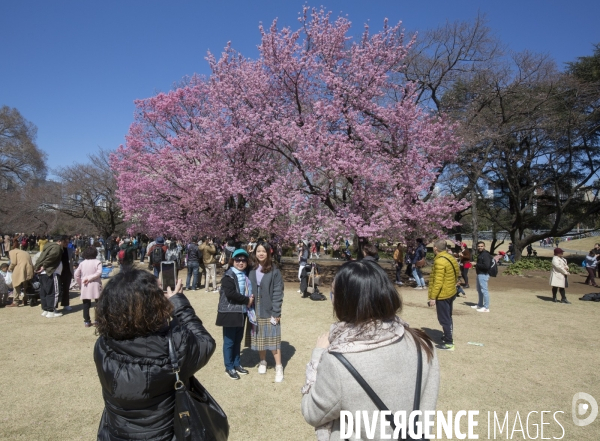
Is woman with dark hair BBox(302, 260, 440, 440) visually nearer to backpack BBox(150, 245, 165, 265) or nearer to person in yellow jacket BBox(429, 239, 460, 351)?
person in yellow jacket BBox(429, 239, 460, 351)

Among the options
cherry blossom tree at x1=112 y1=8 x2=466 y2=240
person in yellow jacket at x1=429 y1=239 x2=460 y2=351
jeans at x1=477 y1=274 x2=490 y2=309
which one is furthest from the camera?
cherry blossom tree at x1=112 y1=8 x2=466 y2=240

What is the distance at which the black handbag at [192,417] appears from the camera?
1743 mm

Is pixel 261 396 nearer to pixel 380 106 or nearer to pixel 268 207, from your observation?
pixel 268 207

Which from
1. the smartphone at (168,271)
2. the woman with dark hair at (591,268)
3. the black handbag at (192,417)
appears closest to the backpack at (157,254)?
the smartphone at (168,271)

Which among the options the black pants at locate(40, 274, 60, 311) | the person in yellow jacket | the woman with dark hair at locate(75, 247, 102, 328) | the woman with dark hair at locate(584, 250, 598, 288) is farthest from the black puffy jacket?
the woman with dark hair at locate(584, 250, 598, 288)

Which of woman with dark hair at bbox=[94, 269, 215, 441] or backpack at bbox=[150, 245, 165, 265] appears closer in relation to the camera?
woman with dark hair at bbox=[94, 269, 215, 441]

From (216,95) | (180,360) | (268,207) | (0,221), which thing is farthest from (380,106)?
(0,221)

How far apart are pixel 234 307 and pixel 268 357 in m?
1.47

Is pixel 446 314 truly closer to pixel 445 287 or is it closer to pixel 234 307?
pixel 445 287

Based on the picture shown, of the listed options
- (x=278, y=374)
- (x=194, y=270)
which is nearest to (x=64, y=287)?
(x=194, y=270)

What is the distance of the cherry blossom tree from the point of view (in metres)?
13.4

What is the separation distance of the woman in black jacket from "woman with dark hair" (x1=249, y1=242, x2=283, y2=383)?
A: 13 cm

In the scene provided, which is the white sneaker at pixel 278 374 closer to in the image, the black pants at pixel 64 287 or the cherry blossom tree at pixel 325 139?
the black pants at pixel 64 287

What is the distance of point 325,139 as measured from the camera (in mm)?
13102
